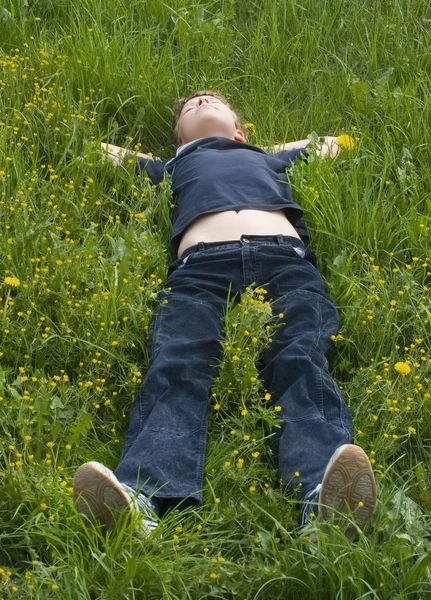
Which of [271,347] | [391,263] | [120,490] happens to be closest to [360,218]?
[391,263]

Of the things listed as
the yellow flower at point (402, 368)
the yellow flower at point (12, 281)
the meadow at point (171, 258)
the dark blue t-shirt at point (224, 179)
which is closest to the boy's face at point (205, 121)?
the dark blue t-shirt at point (224, 179)

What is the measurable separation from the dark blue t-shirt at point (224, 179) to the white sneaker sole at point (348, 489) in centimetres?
140

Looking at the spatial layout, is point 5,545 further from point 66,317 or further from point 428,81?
point 428,81

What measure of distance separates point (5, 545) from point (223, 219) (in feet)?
5.16

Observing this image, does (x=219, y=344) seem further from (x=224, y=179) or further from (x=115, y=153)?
(x=115, y=153)

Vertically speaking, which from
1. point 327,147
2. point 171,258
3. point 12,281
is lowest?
point 171,258

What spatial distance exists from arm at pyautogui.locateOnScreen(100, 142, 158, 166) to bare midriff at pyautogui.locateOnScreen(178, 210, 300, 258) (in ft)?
2.04

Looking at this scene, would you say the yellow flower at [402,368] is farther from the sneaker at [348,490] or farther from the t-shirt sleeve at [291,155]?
the t-shirt sleeve at [291,155]

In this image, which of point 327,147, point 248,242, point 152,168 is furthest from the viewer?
point 327,147

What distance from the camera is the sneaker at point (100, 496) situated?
97.4 inches

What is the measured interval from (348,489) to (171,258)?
155 centimetres

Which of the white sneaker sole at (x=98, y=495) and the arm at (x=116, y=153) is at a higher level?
the arm at (x=116, y=153)

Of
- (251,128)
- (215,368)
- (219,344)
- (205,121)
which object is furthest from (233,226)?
(251,128)

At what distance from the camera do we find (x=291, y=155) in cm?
411
